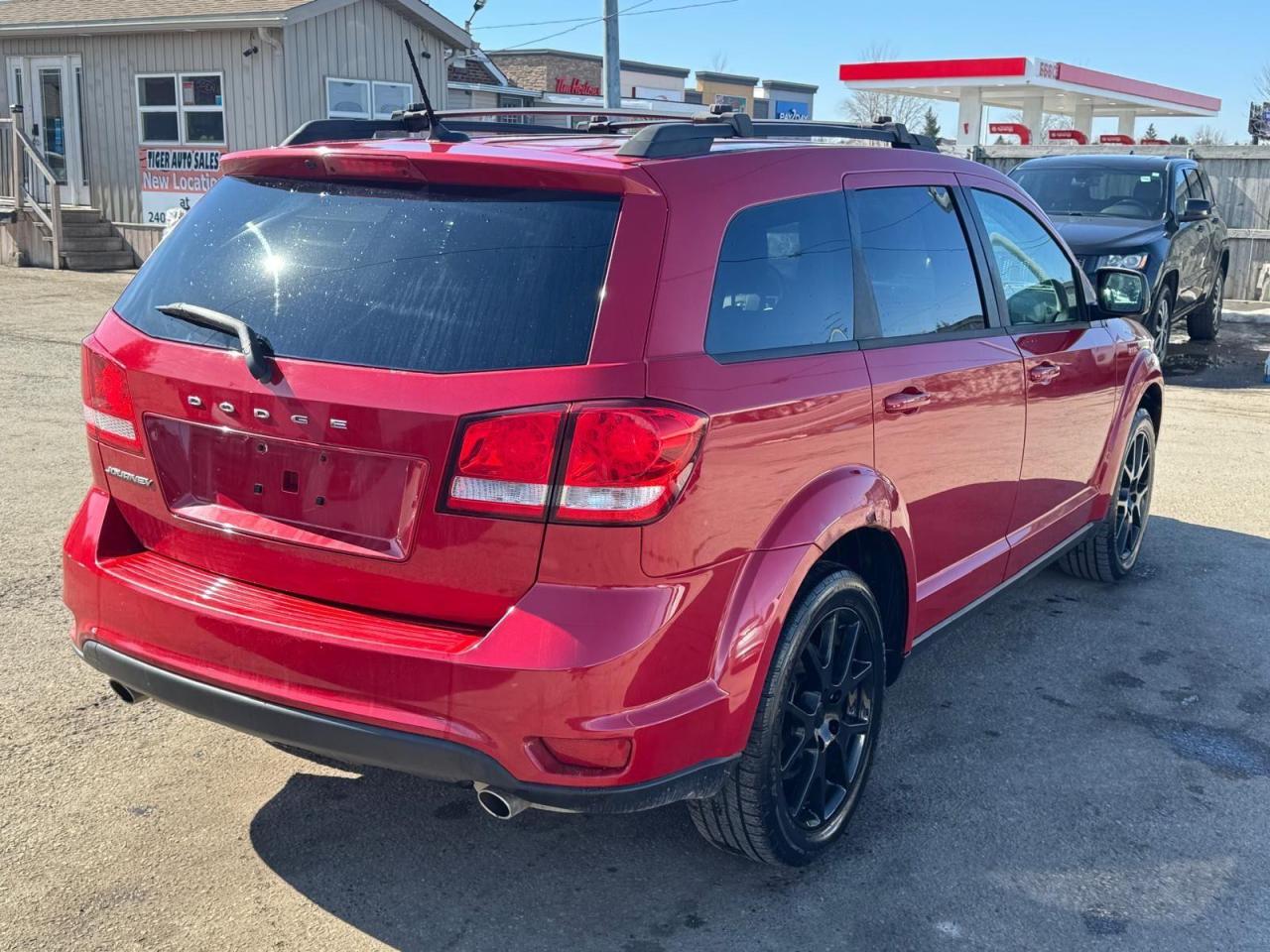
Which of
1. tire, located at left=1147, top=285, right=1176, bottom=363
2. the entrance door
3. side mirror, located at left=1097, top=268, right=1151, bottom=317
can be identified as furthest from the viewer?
the entrance door

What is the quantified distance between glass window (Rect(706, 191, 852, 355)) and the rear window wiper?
39.2 inches

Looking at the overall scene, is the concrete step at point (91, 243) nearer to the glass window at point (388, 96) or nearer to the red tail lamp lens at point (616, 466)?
the glass window at point (388, 96)

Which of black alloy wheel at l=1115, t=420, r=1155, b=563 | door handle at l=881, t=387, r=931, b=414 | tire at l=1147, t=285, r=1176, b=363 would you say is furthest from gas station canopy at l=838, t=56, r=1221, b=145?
door handle at l=881, t=387, r=931, b=414

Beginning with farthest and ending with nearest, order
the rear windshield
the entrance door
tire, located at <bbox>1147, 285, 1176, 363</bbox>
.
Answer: the entrance door < tire, located at <bbox>1147, 285, 1176, 363</bbox> < the rear windshield

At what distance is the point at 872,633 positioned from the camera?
11.5ft

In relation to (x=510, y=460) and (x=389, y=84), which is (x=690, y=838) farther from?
(x=389, y=84)

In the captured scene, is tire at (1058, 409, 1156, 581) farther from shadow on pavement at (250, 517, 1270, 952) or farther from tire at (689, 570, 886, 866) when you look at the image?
tire at (689, 570, 886, 866)

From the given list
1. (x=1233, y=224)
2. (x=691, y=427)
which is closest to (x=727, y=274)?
(x=691, y=427)

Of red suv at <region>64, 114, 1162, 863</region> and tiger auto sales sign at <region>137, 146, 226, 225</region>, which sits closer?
red suv at <region>64, 114, 1162, 863</region>

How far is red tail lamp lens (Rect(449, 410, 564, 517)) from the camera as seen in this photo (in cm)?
260

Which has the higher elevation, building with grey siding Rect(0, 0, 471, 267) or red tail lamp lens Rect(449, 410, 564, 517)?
building with grey siding Rect(0, 0, 471, 267)

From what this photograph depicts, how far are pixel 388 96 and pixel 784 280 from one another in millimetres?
19312

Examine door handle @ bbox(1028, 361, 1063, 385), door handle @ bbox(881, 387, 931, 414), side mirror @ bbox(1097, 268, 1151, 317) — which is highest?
side mirror @ bbox(1097, 268, 1151, 317)

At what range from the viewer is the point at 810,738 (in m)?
3.28
